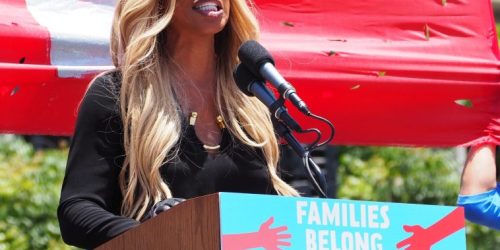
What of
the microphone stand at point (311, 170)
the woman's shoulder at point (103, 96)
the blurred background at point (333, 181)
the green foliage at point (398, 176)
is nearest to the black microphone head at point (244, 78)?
the microphone stand at point (311, 170)

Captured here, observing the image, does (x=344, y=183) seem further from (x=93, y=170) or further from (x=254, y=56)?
(x=254, y=56)

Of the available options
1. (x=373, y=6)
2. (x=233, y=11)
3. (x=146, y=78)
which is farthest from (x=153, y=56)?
(x=373, y=6)

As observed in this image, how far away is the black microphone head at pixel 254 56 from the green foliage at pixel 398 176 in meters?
6.85

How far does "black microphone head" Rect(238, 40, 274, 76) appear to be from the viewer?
→ 3094 millimetres

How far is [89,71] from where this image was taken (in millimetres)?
3867

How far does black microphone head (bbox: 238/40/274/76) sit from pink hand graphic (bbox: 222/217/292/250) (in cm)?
61

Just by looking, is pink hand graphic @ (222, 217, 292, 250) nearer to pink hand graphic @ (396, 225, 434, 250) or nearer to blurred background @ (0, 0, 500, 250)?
pink hand graphic @ (396, 225, 434, 250)

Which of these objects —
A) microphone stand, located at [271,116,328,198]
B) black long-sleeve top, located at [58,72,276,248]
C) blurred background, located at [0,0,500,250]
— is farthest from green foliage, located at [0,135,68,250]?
microphone stand, located at [271,116,328,198]

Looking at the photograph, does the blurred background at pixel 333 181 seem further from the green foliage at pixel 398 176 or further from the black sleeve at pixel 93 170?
the black sleeve at pixel 93 170

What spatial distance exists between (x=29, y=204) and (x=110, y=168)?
4323 mm

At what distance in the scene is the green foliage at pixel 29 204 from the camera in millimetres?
7124

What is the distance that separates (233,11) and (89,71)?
54 cm

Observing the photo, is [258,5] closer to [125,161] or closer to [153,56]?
[153,56]

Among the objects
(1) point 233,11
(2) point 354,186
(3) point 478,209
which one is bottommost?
(2) point 354,186
